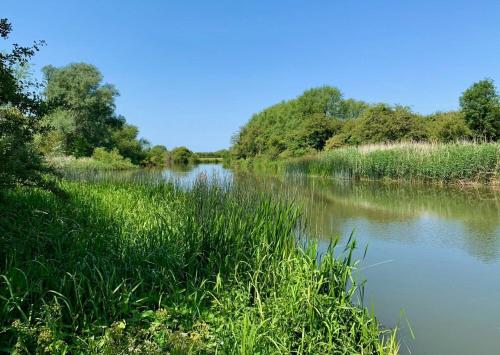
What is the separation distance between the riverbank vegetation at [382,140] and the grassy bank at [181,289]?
1310cm

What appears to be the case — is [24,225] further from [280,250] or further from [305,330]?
[305,330]

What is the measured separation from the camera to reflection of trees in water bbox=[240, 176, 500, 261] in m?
6.68

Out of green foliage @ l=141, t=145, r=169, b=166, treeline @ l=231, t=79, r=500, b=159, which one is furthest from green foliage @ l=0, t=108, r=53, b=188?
green foliage @ l=141, t=145, r=169, b=166

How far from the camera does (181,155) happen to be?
76.8m

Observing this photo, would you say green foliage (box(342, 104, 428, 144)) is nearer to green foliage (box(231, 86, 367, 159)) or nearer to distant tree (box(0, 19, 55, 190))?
green foliage (box(231, 86, 367, 159))

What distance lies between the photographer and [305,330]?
2916 mm

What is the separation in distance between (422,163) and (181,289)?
15.8m

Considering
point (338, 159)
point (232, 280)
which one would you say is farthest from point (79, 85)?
point (232, 280)

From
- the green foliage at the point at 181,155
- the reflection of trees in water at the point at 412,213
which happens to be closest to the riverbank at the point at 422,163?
the reflection of trees in water at the point at 412,213

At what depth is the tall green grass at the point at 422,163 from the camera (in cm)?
1502

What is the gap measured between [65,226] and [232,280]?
8.01 ft

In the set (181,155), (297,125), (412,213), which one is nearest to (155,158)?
(181,155)

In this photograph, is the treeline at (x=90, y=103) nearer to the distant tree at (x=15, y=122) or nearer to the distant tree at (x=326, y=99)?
the distant tree at (x=326, y=99)

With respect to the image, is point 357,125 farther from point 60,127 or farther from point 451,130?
point 60,127
